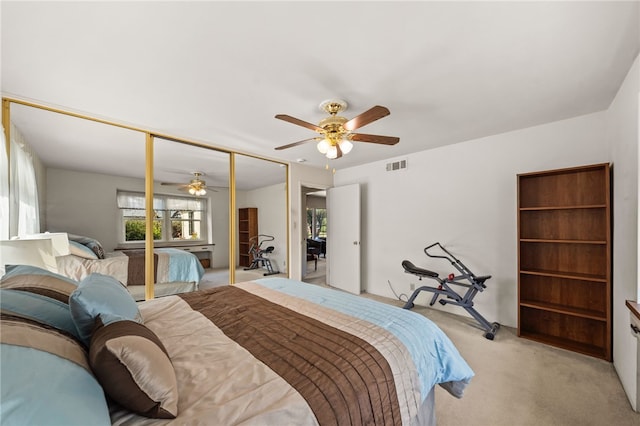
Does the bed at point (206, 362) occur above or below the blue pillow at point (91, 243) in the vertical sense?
below

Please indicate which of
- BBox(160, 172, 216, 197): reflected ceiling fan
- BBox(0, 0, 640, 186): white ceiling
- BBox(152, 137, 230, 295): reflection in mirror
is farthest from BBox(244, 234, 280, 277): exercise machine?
BBox(0, 0, 640, 186): white ceiling

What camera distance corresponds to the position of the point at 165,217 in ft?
10.5

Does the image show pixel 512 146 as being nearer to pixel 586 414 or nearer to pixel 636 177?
pixel 636 177

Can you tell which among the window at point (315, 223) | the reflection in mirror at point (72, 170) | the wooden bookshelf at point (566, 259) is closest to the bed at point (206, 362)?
the reflection in mirror at point (72, 170)

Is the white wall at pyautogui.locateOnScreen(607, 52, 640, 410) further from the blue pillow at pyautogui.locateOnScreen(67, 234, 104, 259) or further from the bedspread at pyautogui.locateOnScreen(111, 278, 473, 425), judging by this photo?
the blue pillow at pyautogui.locateOnScreen(67, 234, 104, 259)

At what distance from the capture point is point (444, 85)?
209cm

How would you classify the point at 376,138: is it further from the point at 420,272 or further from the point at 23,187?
the point at 23,187

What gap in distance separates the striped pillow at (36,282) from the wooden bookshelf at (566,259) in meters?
3.84

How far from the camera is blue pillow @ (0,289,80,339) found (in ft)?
3.09

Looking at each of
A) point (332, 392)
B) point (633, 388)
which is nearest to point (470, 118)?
point (633, 388)

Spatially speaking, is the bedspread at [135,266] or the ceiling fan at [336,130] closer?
the ceiling fan at [336,130]

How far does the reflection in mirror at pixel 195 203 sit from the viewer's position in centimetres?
317

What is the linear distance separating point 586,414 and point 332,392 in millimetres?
2046

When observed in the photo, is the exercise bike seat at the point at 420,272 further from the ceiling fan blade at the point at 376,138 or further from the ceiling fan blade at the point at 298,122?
the ceiling fan blade at the point at 298,122
